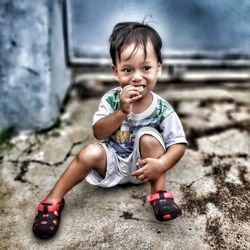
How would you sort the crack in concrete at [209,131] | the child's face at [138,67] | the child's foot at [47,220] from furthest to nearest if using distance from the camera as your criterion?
the crack in concrete at [209,131], the child's foot at [47,220], the child's face at [138,67]

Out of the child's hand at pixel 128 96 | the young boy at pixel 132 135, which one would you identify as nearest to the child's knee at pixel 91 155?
the young boy at pixel 132 135

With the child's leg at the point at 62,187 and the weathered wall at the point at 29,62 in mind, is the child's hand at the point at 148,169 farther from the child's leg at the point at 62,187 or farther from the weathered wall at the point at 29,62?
the weathered wall at the point at 29,62

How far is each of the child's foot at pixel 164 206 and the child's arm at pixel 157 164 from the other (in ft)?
0.27

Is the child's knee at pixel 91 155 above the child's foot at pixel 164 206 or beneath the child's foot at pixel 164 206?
above

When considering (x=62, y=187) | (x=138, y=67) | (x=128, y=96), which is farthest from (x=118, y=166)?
(x=138, y=67)

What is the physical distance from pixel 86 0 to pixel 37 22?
0.50m

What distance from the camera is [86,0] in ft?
8.16

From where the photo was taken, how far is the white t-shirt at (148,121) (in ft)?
5.63

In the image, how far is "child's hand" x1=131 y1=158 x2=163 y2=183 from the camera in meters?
1.62

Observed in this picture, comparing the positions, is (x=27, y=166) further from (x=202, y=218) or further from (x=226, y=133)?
(x=226, y=133)

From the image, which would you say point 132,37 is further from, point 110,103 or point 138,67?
point 110,103

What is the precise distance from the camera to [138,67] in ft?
5.15

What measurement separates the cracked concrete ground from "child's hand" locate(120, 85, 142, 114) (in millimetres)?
521

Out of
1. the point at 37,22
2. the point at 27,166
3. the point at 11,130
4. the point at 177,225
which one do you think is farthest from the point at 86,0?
the point at 177,225
